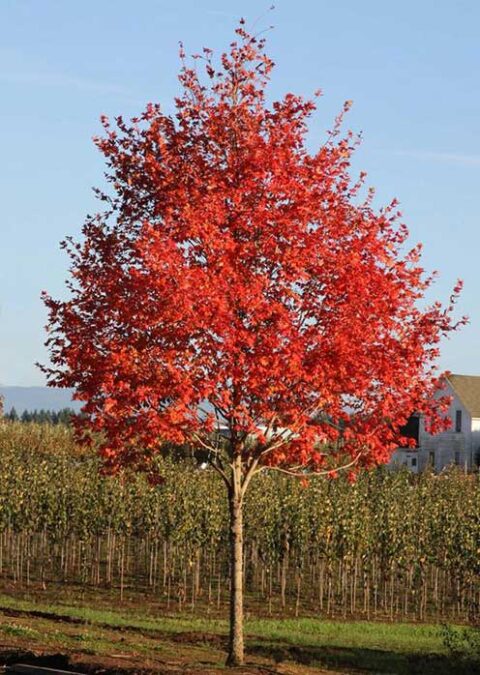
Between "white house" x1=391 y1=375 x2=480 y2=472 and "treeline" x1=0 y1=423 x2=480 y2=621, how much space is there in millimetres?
37171

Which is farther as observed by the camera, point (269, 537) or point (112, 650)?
point (269, 537)

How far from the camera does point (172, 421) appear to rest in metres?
22.0

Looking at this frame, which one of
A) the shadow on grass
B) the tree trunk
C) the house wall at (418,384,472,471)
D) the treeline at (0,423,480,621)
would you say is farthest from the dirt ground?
the house wall at (418,384,472,471)

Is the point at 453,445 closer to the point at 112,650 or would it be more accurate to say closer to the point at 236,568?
the point at 236,568

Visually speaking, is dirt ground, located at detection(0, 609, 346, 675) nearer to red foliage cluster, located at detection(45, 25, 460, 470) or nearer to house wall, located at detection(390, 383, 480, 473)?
red foliage cluster, located at detection(45, 25, 460, 470)

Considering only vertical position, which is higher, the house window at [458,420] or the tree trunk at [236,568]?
the house window at [458,420]

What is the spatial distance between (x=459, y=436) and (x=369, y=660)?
65.8m

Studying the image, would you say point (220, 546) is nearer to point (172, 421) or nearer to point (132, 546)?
point (132, 546)

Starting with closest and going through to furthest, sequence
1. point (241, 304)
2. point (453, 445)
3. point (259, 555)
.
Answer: point (241, 304)
point (259, 555)
point (453, 445)

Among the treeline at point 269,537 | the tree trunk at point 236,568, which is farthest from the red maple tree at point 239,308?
the treeline at point 269,537

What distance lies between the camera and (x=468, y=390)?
313 ft

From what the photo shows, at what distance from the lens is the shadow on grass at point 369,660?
28.5 m

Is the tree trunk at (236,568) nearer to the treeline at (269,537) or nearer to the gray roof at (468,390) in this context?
the treeline at (269,537)

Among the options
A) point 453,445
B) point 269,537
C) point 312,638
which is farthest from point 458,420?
point 312,638
